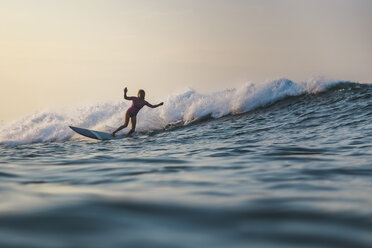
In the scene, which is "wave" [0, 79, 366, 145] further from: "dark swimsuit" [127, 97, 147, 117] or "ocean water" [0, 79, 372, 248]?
"ocean water" [0, 79, 372, 248]

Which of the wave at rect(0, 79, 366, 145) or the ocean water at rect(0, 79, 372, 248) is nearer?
the ocean water at rect(0, 79, 372, 248)

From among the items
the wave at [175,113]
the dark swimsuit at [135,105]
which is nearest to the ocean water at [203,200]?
the dark swimsuit at [135,105]

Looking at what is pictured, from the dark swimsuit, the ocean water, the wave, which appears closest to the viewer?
the ocean water

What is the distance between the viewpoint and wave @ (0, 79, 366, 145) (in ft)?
49.9

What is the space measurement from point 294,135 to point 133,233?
7175 millimetres

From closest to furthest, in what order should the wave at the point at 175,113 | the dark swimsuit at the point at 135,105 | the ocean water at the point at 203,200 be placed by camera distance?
the ocean water at the point at 203,200 < the dark swimsuit at the point at 135,105 < the wave at the point at 175,113

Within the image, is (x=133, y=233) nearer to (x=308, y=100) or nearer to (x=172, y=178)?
(x=172, y=178)

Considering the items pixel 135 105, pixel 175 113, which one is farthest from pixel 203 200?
pixel 175 113

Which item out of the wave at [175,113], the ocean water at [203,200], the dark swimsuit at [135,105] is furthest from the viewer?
the wave at [175,113]

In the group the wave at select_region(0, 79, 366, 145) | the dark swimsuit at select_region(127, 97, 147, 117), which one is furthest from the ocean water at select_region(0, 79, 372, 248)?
the wave at select_region(0, 79, 366, 145)

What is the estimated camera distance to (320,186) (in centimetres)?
319

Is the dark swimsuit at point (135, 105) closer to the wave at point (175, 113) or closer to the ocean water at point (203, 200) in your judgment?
the wave at point (175, 113)

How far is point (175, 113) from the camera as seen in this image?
16438mm

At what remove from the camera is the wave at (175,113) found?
1520 cm
